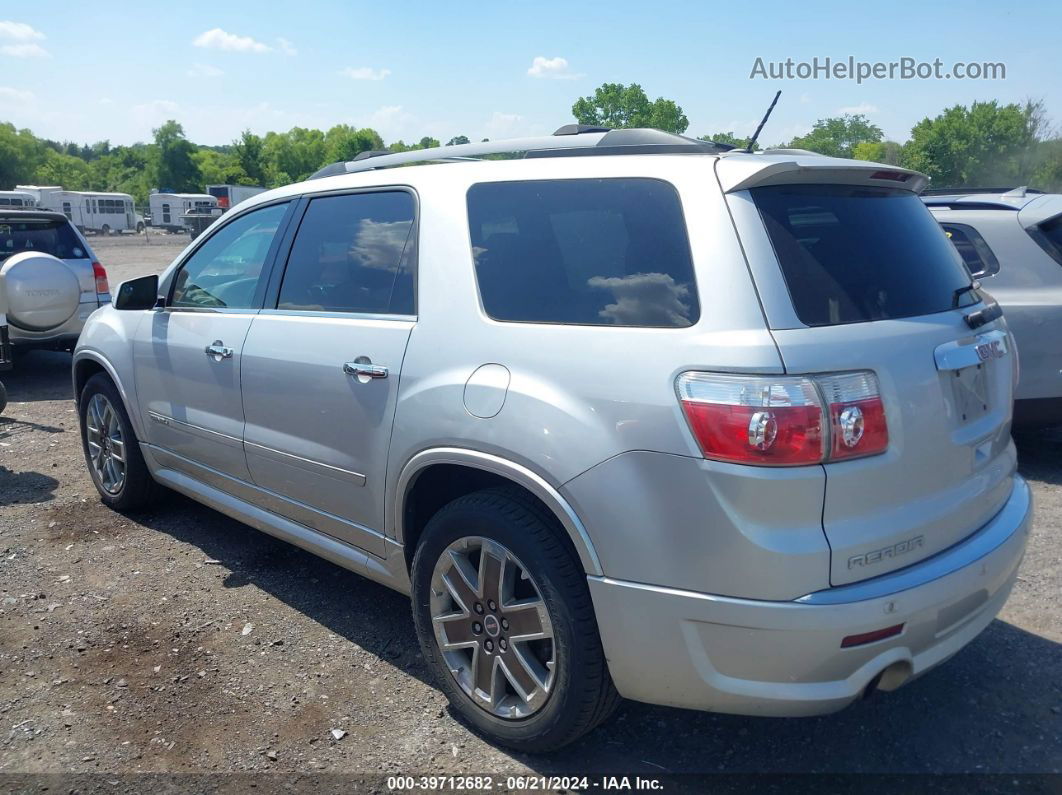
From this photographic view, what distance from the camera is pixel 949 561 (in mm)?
2471

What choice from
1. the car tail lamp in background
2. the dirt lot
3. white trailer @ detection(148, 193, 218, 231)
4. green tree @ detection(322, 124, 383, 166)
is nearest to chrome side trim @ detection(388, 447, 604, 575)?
the car tail lamp in background

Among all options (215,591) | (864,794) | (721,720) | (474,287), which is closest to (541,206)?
(474,287)

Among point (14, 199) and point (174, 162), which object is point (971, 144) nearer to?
point (14, 199)

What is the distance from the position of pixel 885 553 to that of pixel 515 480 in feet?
3.52

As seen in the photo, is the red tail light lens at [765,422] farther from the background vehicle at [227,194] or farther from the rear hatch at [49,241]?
the background vehicle at [227,194]

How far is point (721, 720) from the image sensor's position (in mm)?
3070

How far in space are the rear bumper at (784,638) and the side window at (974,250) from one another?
3673 millimetres

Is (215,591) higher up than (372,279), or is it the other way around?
(372,279)

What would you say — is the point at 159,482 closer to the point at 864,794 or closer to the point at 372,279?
the point at 372,279

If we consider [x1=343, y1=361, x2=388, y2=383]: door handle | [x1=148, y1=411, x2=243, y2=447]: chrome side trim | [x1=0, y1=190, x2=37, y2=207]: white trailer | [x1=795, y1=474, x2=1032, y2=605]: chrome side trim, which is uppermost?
[x1=0, y1=190, x2=37, y2=207]: white trailer

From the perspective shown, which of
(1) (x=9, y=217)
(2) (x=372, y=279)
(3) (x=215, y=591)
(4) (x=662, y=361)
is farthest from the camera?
(1) (x=9, y=217)

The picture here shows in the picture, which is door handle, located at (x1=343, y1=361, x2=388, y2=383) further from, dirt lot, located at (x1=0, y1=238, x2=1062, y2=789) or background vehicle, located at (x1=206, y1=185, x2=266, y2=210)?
background vehicle, located at (x1=206, y1=185, x2=266, y2=210)

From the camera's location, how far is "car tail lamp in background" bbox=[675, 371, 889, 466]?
2178 millimetres

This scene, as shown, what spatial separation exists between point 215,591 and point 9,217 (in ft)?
23.3
